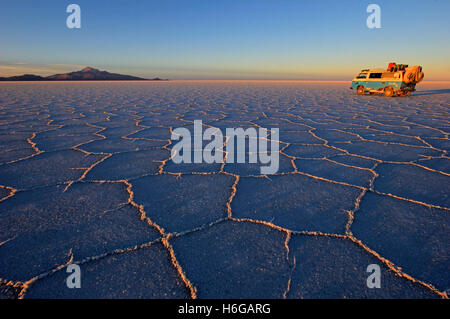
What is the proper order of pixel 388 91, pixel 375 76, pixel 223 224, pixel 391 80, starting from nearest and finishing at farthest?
pixel 223 224 → pixel 391 80 → pixel 388 91 → pixel 375 76

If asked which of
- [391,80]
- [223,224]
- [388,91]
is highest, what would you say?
[391,80]

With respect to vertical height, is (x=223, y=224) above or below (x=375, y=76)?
below

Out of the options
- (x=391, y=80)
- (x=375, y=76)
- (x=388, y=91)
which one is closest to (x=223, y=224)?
(x=391, y=80)

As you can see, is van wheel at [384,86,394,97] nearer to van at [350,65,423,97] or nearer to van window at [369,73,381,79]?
van at [350,65,423,97]

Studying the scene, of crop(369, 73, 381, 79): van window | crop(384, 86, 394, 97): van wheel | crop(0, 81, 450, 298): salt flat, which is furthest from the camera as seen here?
crop(369, 73, 381, 79): van window

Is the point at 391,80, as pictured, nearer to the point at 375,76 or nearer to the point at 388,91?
the point at 388,91

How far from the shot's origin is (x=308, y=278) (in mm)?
1076

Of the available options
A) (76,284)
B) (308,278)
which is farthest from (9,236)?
(308,278)

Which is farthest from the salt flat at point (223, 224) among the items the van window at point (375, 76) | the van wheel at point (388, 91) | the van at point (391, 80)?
the van window at point (375, 76)

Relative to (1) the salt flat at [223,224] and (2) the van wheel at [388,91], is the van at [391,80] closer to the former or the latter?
(2) the van wheel at [388,91]

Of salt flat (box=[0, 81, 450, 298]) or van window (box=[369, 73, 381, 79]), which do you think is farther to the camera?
van window (box=[369, 73, 381, 79])

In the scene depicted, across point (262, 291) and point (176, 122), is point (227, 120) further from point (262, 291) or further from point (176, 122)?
point (262, 291)

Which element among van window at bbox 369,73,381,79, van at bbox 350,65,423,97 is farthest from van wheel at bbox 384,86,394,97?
van window at bbox 369,73,381,79

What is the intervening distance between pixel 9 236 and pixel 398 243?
2.06 m
